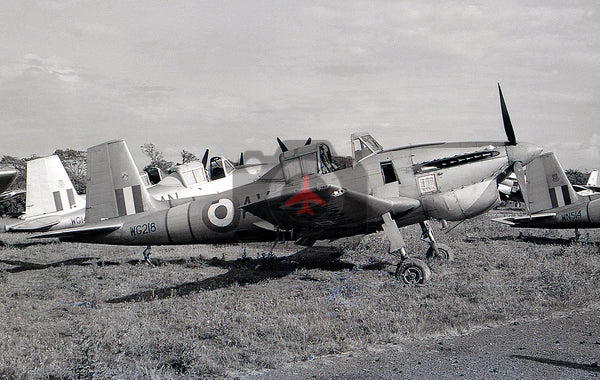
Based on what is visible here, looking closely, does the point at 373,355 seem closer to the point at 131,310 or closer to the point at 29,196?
the point at 131,310

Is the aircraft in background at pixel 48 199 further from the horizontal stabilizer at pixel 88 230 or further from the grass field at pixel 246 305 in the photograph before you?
the horizontal stabilizer at pixel 88 230

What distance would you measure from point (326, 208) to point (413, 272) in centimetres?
204

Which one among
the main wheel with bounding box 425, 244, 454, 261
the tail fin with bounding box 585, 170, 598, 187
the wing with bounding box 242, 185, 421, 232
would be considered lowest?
the tail fin with bounding box 585, 170, 598, 187

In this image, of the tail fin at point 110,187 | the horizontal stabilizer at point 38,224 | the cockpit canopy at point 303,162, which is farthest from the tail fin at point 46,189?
the cockpit canopy at point 303,162

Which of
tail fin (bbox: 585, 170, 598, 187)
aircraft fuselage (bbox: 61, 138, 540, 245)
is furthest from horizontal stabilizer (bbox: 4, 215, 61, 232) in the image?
tail fin (bbox: 585, 170, 598, 187)

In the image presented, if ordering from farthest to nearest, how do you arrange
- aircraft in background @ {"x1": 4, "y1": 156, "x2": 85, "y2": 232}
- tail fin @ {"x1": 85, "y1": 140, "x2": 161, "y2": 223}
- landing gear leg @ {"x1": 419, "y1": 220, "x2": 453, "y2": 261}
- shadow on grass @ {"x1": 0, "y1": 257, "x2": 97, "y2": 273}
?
aircraft in background @ {"x1": 4, "y1": 156, "x2": 85, "y2": 232} → shadow on grass @ {"x1": 0, "y1": 257, "x2": 97, "y2": 273} → tail fin @ {"x1": 85, "y1": 140, "x2": 161, "y2": 223} → landing gear leg @ {"x1": 419, "y1": 220, "x2": 453, "y2": 261}

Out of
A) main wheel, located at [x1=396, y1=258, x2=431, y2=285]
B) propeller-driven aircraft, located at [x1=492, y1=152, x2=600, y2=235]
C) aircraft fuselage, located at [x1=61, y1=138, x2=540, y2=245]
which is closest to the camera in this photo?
main wheel, located at [x1=396, y1=258, x2=431, y2=285]

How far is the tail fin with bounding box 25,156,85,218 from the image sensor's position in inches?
605

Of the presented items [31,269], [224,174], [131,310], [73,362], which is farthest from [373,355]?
[224,174]

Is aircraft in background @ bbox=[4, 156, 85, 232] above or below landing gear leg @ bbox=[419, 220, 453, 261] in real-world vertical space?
above

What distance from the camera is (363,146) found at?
996 centimetres

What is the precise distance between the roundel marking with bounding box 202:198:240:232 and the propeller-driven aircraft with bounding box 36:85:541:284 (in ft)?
0.07

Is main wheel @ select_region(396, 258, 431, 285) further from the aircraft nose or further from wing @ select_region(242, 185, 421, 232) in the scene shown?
the aircraft nose

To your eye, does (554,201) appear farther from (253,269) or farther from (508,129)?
(253,269)
